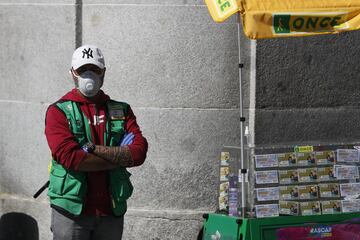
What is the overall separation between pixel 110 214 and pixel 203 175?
2.59 meters

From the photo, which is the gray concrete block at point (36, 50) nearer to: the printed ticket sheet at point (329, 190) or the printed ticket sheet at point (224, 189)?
the printed ticket sheet at point (224, 189)

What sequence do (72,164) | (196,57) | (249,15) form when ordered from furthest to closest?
(196,57), (249,15), (72,164)

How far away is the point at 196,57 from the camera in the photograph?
25.1 feet

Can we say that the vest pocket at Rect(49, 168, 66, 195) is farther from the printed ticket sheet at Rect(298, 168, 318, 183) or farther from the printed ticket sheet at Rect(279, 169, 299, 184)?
the printed ticket sheet at Rect(298, 168, 318, 183)

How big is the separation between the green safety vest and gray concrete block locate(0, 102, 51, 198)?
2.65m

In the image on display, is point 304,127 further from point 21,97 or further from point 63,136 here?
point 63,136

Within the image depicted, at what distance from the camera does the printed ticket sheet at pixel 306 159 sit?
606cm

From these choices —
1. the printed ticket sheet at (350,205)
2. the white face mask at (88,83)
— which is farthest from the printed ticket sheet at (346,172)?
the white face mask at (88,83)

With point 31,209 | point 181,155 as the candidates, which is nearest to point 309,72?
point 181,155

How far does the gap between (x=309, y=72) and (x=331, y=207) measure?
1958 mm

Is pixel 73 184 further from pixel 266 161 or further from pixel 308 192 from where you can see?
pixel 308 192

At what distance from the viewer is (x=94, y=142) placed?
17.5 feet

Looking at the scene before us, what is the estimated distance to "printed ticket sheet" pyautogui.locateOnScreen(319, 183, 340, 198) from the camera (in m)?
6.13

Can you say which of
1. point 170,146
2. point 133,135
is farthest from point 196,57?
point 133,135
